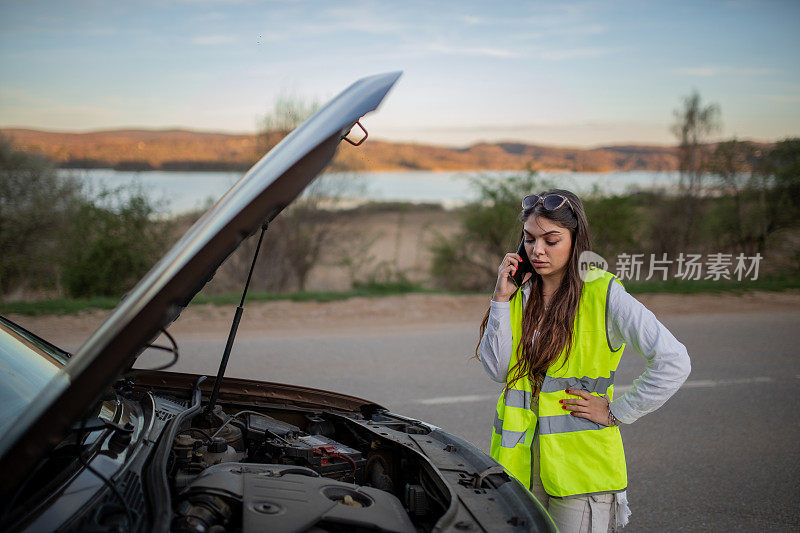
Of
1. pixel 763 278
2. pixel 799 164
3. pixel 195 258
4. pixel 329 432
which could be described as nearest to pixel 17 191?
pixel 329 432

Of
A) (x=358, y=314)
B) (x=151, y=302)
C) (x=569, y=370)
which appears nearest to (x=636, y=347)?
(x=569, y=370)

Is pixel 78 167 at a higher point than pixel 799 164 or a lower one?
lower

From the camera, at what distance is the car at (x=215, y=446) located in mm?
1545

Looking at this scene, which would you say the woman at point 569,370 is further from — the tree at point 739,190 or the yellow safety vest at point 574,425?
the tree at point 739,190

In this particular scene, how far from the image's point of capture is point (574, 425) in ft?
8.46

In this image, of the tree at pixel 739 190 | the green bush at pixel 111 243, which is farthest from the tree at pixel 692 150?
the green bush at pixel 111 243

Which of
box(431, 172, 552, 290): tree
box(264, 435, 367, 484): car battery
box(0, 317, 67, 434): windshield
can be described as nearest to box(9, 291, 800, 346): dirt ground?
box(431, 172, 552, 290): tree

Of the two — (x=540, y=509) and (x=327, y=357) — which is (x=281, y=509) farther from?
(x=327, y=357)

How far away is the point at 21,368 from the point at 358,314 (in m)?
7.99

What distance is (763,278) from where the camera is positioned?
13625 millimetres

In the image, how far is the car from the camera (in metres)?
1.54

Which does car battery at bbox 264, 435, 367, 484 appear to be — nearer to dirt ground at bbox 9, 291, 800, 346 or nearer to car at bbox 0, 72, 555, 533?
car at bbox 0, 72, 555, 533

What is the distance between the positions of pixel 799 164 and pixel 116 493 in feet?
54.0

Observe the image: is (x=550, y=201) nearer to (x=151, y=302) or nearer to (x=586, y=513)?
(x=586, y=513)
